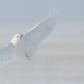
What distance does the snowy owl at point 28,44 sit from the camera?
824 centimetres

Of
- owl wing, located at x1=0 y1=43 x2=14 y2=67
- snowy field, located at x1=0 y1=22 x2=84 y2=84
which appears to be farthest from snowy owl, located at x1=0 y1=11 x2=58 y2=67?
snowy field, located at x1=0 y1=22 x2=84 y2=84

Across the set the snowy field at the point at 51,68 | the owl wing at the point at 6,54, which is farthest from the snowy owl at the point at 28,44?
the snowy field at the point at 51,68

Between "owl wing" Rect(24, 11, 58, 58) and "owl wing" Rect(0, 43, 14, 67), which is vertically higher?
"owl wing" Rect(24, 11, 58, 58)

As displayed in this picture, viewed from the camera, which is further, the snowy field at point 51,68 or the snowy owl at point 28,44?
the snowy field at point 51,68

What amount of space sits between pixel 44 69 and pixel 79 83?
90.5 inches

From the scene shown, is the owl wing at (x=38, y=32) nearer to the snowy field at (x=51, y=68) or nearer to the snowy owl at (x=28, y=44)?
the snowy owl at (x=28, y=44)

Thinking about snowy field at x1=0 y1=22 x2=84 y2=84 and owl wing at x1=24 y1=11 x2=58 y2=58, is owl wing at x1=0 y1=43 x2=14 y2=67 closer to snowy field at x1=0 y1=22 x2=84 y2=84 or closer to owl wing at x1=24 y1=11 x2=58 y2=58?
owl wing at x1=24 y1=11 x2=58 y2=58

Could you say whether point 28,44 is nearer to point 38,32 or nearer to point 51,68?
point 38,32

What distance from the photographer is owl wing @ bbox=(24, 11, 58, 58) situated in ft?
27.5

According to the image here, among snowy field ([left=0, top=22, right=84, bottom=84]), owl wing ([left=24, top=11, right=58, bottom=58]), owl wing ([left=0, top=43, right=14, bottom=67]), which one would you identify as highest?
snowy field ([left=0, top=22, right=84, bottom=84])

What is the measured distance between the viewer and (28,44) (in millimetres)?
8422

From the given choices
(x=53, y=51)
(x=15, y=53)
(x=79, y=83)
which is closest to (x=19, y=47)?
(x=15, y=53)

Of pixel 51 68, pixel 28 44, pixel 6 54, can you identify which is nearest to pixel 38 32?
pixel 28 44

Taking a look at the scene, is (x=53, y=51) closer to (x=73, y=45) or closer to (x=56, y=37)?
(x=73, y=45)
